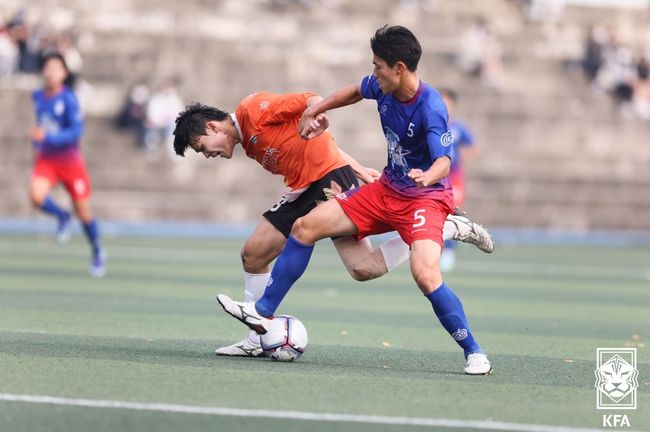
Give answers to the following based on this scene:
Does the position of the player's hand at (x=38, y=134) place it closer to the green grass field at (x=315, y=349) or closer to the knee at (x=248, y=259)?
the green grass field at (x=315, y=349)

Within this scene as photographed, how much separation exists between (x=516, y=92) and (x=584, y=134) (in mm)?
2012

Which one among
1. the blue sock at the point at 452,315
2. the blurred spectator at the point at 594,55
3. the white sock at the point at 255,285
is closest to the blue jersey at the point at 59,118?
the white sock at the point at 255,285

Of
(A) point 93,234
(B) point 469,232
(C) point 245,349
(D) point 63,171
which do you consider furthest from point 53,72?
(B) point 469,232

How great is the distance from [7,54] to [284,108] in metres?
22.0

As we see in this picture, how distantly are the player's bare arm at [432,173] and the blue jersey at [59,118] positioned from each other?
871 centimetres

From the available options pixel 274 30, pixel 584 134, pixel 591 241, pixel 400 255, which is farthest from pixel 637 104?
pixel 400 255

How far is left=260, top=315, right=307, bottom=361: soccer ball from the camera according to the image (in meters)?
8.43

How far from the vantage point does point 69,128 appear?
623 inches

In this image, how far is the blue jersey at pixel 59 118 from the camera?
15.7 meters

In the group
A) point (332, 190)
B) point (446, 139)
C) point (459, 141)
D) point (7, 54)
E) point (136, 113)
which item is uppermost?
point (7, 54)

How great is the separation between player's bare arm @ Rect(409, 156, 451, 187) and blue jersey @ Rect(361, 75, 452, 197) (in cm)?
5

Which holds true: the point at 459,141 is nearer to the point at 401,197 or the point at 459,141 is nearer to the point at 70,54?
the point at 401,197

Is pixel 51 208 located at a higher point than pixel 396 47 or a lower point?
higher

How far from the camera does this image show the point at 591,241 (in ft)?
96.0
